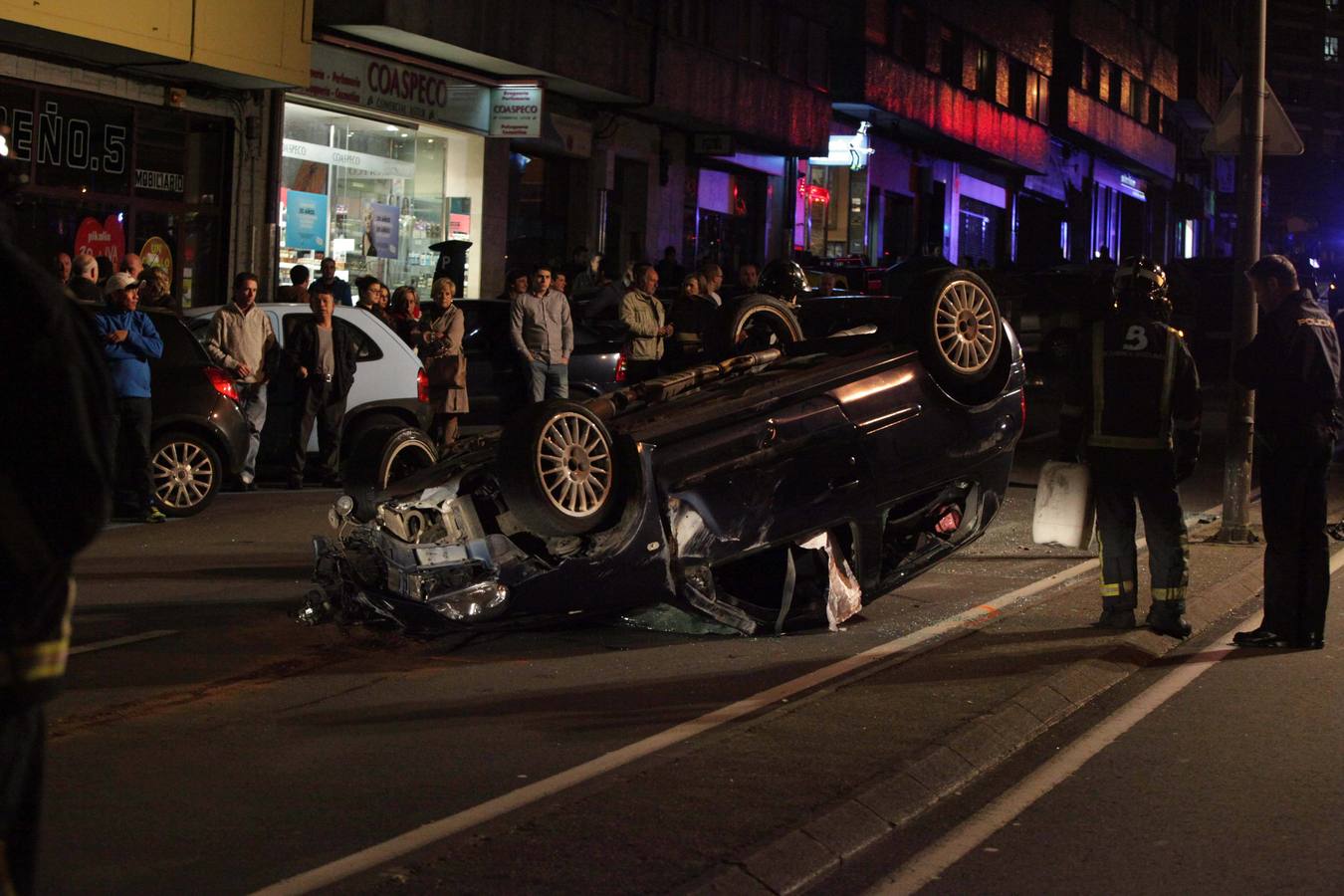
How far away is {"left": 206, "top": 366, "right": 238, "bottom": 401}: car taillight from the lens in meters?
13.9

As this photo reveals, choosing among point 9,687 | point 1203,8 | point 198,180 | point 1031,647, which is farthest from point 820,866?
point 1203,8

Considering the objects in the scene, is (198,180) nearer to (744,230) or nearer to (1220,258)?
(744,230)

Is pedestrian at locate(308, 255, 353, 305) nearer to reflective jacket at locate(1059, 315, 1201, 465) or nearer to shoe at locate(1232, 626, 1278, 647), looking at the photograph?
reflective jacket at locate(1059, 315, 1201, 465)

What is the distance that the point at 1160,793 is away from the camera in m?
6.15

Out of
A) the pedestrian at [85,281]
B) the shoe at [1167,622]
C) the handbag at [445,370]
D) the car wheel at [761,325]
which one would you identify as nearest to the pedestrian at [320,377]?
the handbag at [445,370]

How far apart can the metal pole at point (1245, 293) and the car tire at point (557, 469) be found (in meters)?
5.69

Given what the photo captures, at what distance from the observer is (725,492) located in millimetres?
8211

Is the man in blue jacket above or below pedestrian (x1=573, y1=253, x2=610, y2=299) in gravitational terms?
below

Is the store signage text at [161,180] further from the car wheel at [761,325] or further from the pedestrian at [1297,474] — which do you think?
the pedestrian at [1297,474]

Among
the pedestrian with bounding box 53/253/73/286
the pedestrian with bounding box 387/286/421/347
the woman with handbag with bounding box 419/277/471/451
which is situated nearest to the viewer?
the pedestrian with bounding box 53/253/73/286

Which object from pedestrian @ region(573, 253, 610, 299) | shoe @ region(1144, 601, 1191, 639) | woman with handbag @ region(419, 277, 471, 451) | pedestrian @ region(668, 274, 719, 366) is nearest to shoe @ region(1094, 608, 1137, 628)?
shoe @ region(1144, 601, 1191, 639)

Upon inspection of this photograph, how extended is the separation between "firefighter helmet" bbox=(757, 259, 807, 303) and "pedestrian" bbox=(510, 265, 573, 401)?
16.1 feet

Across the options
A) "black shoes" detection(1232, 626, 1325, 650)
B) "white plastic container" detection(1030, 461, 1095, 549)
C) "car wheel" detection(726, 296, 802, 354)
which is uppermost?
"car wheel" detection(726, 296, 802, 354)

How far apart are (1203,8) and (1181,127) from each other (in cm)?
504
